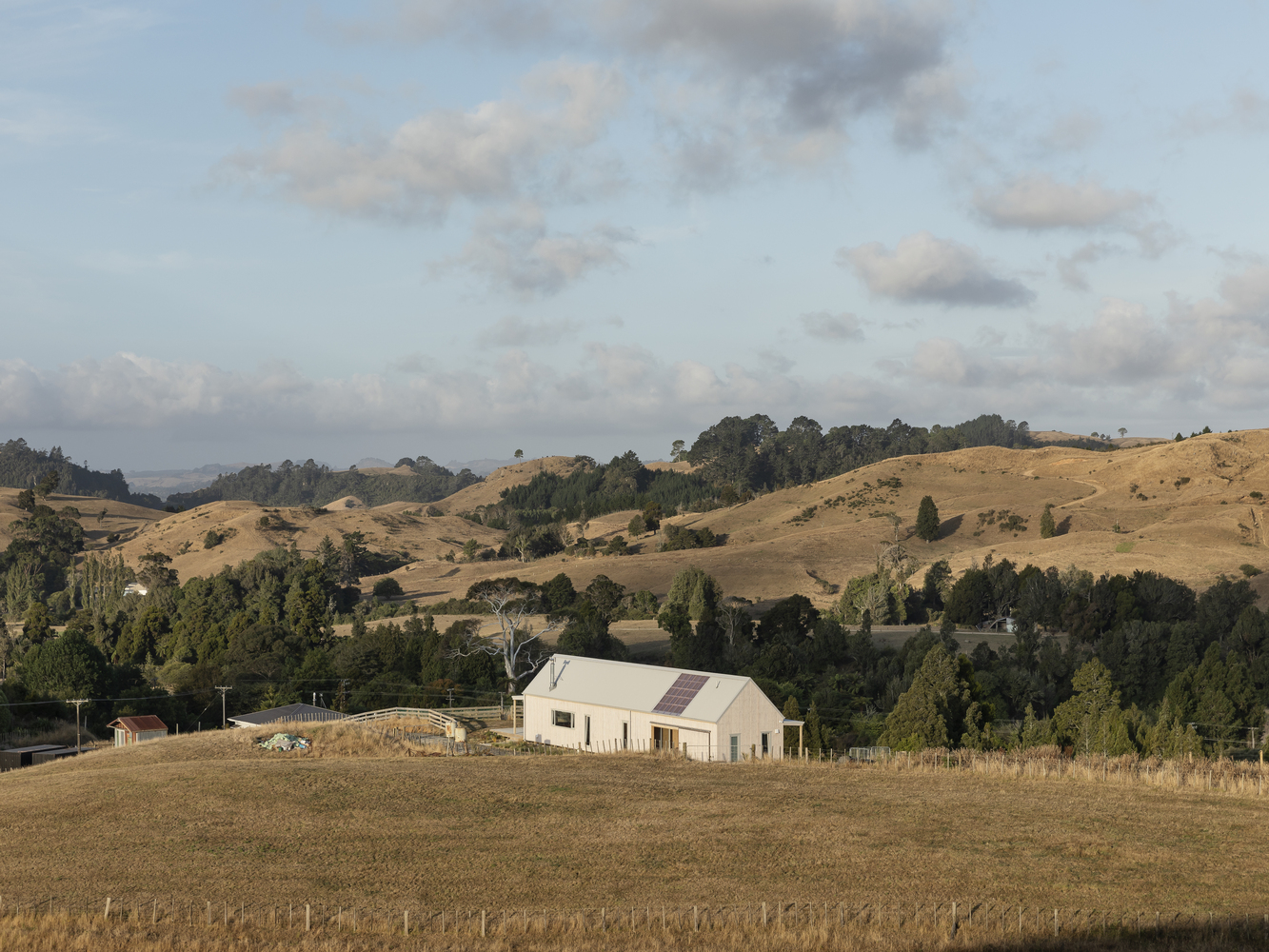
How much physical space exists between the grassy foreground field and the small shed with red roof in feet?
52.2

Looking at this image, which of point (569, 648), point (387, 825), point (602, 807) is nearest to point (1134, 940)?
point (602, 807)

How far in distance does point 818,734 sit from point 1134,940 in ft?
85.4

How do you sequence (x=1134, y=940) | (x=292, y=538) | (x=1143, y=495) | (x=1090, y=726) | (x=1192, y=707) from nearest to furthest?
(x=1134, y=940)
(x=1090, y=726)
(x=1192, y=707)
(x=1143, y=495)
(x=292, y=538)

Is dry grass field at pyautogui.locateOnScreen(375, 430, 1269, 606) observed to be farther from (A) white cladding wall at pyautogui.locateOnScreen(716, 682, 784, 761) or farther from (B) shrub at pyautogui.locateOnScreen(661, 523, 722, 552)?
(A) white cladding wall at pyautogui.locateOnScreen(716, 682, 784, 761)

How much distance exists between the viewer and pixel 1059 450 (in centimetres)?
17275

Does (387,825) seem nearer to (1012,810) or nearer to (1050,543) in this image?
(1012,810)

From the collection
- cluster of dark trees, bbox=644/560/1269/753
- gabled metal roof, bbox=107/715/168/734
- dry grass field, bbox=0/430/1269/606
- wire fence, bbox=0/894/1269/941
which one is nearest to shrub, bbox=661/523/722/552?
dry grass field, bbox=0/430/1269/606

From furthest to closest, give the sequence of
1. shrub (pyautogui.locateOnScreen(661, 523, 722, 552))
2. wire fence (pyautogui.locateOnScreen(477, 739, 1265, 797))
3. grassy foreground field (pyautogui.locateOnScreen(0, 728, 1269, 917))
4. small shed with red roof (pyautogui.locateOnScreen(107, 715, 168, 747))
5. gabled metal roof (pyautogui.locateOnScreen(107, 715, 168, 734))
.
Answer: shrub (pyautogui.locateOnScreen(661, 523, 722, 552)) → gabled metal roof (pyautogui.locateOnScreen(107, 715, 168, 734)) → small shed with red roof (pyautogui.locateOnScreen(107, 715, 168, 747)) → wire fence (pyautogui.locateOnScreen(477, 739, 1265, 797)) → grassy foreground field (pyautogui.locateOnScreen(0, 728, 1269, 917))

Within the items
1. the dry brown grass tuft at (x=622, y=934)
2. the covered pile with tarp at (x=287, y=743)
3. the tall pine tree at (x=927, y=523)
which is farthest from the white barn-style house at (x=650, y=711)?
the tall pine tree at (x=927, y=523)

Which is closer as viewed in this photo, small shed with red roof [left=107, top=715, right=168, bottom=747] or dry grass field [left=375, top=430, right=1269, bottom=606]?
small shed with red roof [left=107, top=715, right=168, bottom=747]

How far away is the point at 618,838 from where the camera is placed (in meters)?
27.7

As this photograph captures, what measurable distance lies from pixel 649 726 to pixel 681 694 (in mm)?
1893

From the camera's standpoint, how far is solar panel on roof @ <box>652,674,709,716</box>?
45812mm

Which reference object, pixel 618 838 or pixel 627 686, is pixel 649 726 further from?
pixel 618 838
